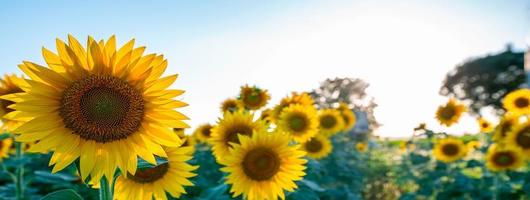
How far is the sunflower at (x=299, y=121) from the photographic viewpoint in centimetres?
534

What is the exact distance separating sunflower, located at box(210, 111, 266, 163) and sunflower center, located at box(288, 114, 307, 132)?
1.24 meters

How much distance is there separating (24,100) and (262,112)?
382 centimetres

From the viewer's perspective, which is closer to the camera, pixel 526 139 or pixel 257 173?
pixel 257 173

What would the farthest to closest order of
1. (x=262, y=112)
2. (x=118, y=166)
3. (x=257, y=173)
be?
1. (x=262, y=112)
2. (x=257, y=173)
3. (x=118, y=166)

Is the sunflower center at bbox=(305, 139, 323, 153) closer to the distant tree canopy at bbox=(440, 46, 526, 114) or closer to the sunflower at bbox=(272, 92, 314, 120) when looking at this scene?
the sunflower at bbox=(272, 92, 314, 120)

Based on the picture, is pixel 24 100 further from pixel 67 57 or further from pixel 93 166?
pixel 93 166

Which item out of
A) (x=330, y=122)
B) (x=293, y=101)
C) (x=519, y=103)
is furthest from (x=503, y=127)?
(x=293, y=101)

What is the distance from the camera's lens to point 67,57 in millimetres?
1935

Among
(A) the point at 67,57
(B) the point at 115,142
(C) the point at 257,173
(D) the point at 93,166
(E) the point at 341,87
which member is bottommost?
(D) the point at 93,166

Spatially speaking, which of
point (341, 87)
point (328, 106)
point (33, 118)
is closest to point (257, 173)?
point (33, 118)

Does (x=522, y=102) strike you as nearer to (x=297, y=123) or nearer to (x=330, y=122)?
(x=330, y=122)

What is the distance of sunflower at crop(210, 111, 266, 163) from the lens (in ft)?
13.5

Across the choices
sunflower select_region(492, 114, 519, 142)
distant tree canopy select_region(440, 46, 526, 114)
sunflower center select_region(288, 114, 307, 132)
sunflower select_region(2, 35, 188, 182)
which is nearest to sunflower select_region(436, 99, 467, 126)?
sunflower select_region(492, 114, 519, 142)

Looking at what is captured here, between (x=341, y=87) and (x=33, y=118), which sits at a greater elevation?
(x=341, y=87)
